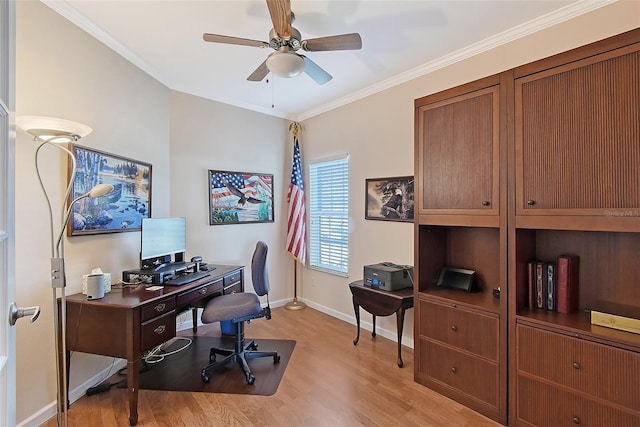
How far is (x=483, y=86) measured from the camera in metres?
2.14

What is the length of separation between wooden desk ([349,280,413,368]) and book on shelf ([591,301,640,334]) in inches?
49.9

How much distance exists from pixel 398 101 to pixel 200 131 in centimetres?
234

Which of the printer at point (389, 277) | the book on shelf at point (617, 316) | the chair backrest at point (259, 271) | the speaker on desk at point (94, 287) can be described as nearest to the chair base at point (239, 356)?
the chair backrest at point (259, 271)

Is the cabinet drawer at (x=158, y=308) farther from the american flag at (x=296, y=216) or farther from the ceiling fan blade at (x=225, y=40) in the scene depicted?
the american flag at (x=296, y=216)

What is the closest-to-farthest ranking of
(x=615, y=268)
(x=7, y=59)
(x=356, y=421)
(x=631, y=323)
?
(x=7, y=59) → (x=631, y=323) → (x=615, y=268) → (x=356, y=421)

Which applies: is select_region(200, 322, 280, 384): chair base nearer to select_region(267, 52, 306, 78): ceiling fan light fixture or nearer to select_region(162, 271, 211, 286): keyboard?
select_region(162, 271, 211, 286): keyboard

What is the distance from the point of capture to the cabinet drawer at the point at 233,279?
3062 millimetres

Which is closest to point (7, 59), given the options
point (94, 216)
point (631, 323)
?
point (94, 216)

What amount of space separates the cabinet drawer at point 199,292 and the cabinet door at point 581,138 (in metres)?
2.50

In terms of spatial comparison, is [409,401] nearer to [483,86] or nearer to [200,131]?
[483,86]

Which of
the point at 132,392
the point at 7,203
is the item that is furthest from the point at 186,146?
the point at 7,203

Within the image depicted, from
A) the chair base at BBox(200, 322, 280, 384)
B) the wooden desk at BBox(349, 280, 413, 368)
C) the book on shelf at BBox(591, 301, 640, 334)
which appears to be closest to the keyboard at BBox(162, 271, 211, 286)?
the chair base at BBox(200, 322, 280, 384)

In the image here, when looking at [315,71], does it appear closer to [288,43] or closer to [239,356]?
[288,43]

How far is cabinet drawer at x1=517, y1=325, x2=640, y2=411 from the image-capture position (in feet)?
5.14
